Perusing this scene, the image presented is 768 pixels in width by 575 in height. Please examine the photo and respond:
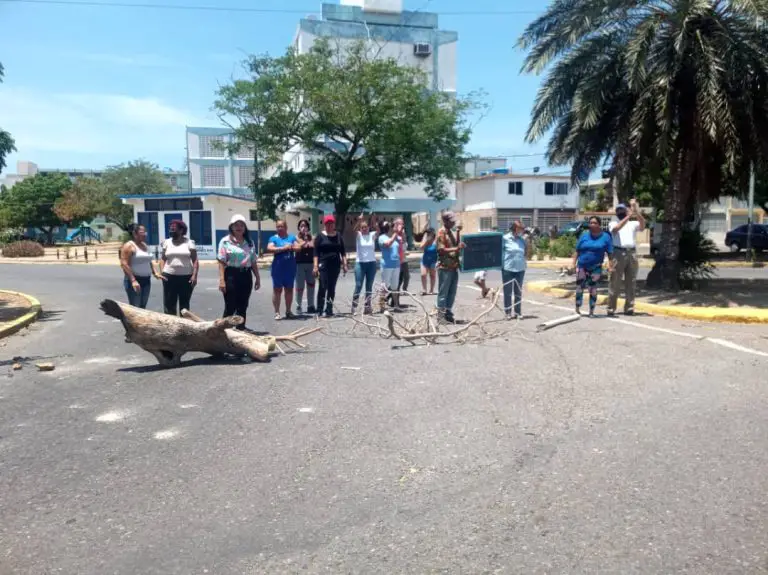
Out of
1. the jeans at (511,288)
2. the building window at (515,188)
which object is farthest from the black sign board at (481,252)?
the building window at (515,188)

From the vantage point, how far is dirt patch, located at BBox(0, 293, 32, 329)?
41.4ft

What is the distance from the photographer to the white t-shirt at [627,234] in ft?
37.3

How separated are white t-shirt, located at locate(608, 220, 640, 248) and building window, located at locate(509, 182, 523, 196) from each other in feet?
135

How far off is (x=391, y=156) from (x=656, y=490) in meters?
26.9

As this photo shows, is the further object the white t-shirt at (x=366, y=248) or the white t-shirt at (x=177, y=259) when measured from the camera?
the white t-shirt at (x=366, y=248)

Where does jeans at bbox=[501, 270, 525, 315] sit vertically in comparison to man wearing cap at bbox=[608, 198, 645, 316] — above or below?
below

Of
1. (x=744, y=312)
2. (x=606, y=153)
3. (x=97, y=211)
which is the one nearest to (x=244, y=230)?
(x=744, y=312)

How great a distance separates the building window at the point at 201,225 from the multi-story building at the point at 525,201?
22.3 m

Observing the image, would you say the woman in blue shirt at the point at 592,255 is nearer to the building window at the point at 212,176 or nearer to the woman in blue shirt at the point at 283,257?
the woman in blue shirt at the point at 283,257

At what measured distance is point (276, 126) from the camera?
98.9 ft

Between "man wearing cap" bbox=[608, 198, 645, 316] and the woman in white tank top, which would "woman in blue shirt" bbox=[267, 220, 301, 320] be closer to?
the woman in white tank top

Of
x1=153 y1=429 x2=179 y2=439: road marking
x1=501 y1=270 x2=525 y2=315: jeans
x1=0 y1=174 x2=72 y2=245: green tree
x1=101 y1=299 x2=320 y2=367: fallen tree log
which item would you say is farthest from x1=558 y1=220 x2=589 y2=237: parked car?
x1=0 y1=174 x2=72 y2=245: green tree

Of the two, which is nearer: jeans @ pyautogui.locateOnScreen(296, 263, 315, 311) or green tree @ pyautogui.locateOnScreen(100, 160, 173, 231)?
jeans @ pyautogui.locateOnScreen(296, 263, 315, 311)

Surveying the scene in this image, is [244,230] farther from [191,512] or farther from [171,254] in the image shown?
[191,512]
